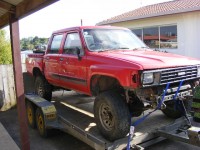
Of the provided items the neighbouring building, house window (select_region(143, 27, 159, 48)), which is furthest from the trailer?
house window (select_region(143, 27, 159, 48))

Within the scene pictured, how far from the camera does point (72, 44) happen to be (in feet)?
21.4

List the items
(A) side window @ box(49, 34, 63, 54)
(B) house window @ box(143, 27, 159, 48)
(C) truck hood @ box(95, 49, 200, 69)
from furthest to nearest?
(B) house window @ box(143, 27, 159, 48)
(A) side window @ box(49, 34, 63, 54)
(C) truck hood @ box(95, 49, 200, 69)

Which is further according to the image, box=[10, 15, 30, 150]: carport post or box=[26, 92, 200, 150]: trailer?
box=[10, 15, 30, 150]: carport post

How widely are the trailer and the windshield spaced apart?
4.82ft

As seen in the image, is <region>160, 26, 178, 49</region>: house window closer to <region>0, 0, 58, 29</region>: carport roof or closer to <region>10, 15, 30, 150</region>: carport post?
<region>10, 15, 30, 150</region>: carport post

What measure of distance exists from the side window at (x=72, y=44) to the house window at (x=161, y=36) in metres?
9.72

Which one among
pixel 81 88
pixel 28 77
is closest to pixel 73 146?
pixel 81 88

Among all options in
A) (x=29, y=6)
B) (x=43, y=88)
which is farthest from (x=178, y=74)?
(x=43, y=88)

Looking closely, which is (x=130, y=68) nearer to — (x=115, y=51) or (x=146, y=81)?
(x=146, y=81)

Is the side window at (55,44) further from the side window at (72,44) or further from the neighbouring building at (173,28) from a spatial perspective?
the neighbouring building at (173,28)

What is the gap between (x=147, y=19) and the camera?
16562 millimetres

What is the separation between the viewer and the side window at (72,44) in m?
6.21

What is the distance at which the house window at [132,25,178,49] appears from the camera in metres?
15.4

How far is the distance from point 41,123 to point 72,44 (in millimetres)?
1884
